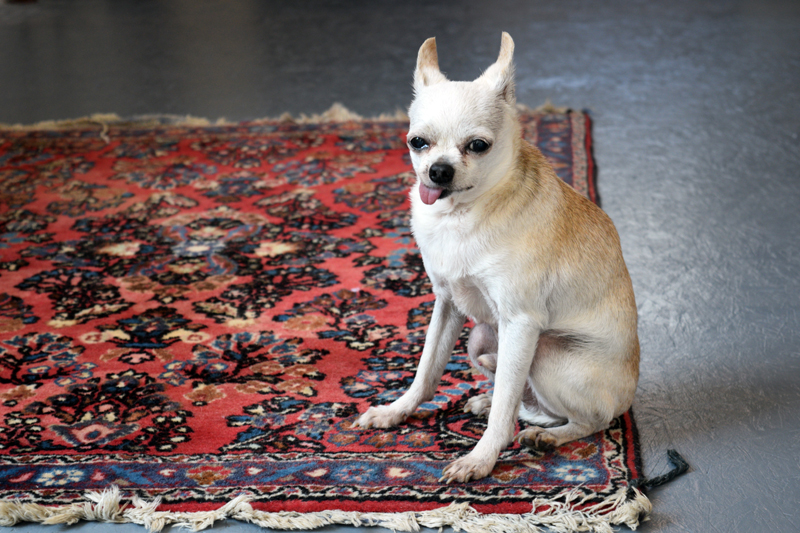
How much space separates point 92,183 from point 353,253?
1773 mm

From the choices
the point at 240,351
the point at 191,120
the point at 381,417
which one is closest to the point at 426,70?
the point at 381,417

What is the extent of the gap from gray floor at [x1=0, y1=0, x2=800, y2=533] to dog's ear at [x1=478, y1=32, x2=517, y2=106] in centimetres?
99

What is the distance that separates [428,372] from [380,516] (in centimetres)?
47

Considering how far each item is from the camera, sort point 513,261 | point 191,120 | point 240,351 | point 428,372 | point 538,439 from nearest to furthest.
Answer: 1. point 513,261
2. point 538,439
3. point 428,372
4. point 240,351
5. point 191,120

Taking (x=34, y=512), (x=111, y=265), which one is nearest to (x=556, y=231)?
(x=34, y=512)

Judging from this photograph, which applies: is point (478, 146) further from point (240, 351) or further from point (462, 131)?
point (240, 351)

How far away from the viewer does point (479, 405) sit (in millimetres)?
2207

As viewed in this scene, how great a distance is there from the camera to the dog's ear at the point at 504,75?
1.79 metres

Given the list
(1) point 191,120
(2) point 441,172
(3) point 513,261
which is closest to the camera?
(2) point 441,172

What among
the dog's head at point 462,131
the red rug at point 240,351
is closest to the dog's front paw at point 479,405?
the red rug at point 240,351

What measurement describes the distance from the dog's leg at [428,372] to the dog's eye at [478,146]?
50 centimetres

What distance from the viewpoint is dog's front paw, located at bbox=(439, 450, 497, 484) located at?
1.88 metres

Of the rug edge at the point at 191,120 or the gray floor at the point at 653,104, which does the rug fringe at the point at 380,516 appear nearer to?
the gray floor at the point at 653,104

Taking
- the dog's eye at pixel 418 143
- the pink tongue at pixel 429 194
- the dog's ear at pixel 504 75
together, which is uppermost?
the dog's ear at pixel 504 75
